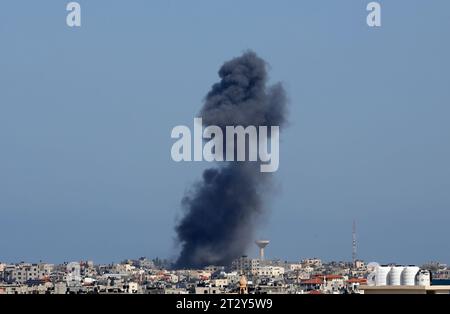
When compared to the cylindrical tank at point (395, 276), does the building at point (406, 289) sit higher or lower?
lower

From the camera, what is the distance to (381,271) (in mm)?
67750

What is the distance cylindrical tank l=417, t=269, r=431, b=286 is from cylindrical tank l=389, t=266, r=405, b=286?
854mm

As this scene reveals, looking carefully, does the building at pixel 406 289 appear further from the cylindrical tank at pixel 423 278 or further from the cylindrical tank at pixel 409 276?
the cylindrical tank at pixel 409 276

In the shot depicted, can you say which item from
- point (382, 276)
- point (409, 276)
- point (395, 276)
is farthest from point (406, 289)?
point (382, 276)

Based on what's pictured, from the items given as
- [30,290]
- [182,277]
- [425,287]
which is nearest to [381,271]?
[425,287]

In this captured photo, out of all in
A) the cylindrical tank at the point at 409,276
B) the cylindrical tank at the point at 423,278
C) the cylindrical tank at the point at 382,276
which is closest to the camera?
the cylindrical tank at the point at 423,278

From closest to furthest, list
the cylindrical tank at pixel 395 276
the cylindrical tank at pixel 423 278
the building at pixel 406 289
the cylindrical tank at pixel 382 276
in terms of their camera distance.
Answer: the building at pixel 406 289
the cylindrical tank at pixel 423 278
the cylindrical tank at pixel 395 276
the cylindrical tank at pixel 382 276

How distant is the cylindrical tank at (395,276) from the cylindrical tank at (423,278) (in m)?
0.85

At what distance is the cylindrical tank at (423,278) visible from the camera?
64.5m

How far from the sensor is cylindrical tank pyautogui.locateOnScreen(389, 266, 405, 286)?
65938 millimetres

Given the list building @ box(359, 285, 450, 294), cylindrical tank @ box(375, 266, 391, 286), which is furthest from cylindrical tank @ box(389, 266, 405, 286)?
building @ box(359, 285, 450, 294)

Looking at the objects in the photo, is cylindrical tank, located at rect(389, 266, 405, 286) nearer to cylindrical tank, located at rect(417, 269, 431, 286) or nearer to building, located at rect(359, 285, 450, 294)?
cylindrical tank, located at rect(417, 269, 431, 286)

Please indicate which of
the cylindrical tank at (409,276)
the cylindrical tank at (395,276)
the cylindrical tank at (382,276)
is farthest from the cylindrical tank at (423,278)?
the cylindrical tank at (382,276)
